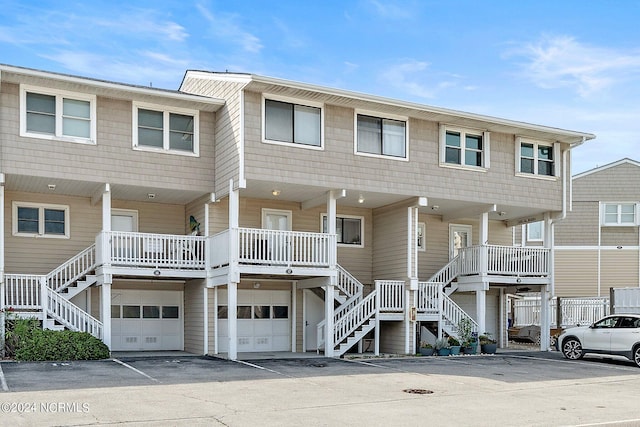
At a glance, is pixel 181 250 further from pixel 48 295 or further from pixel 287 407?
pixel 287 407

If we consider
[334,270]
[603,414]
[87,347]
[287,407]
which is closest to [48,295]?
[87,347]

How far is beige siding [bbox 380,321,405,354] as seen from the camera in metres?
24.8

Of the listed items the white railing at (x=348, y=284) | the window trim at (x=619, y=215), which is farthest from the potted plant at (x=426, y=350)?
the window trim at (x=619, y=215)

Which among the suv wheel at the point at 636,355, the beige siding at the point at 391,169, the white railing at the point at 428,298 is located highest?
the beige siding at the point at 391,169

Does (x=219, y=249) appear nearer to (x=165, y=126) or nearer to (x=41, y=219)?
(x=165, y=126)

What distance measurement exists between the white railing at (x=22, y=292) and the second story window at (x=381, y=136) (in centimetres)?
1036

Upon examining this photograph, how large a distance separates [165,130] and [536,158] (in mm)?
13418

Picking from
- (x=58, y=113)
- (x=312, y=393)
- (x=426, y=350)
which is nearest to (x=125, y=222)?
(x=58, y=113)

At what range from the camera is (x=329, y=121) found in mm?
22953

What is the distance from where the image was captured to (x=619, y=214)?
3856 cm

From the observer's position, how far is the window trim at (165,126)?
21.8m

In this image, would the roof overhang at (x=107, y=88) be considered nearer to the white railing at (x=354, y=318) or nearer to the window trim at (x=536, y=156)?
the white railing at (x=354, y=318)

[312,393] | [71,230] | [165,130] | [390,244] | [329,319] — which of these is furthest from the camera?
[390,244]

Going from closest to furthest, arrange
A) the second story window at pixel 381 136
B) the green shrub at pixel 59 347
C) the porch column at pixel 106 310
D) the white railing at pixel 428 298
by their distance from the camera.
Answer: the green shrub at pixel 59 347, the porch column at pixel 106 310, the second story window at pixel 381 136, the white railing at pixel 428 298
